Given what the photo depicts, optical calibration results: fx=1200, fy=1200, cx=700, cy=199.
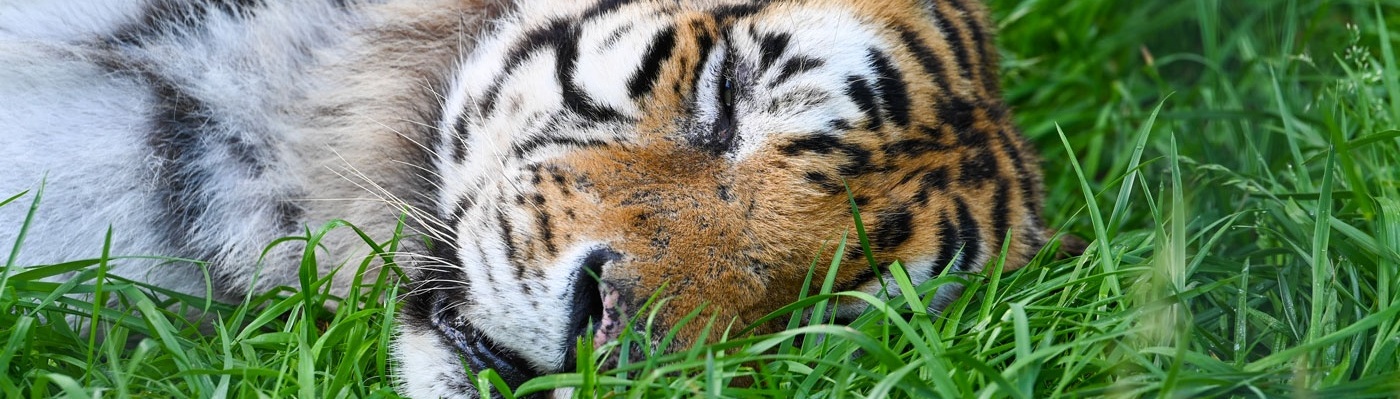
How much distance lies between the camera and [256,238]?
2936 mm

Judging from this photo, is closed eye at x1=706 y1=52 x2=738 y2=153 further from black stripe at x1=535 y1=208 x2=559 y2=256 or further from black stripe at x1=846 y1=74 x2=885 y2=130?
black stripe at x1=535 y1=208 x2=559 y2=256

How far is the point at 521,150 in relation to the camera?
2.65 metres

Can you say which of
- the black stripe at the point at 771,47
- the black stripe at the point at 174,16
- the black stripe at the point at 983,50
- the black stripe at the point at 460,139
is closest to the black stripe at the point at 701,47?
the black stripe at the point at 771,47

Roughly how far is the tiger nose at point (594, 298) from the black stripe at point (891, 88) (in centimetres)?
77

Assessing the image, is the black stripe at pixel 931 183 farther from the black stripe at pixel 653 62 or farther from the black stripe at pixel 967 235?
the black stripe at pixel 653 62

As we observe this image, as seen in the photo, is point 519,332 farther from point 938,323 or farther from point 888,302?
point 938,323

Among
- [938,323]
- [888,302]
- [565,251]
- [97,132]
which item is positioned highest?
[97,132]

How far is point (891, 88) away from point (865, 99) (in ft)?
0.29

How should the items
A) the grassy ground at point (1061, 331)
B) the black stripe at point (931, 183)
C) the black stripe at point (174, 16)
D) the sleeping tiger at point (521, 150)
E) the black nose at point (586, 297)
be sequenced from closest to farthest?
the grassy ground at point (1061, 331) < the black nose at point (586, 297) < the sleeping tiger at point (521, 150) < the black stripe at point (931, 183) < the black stripe at point (174, 16)

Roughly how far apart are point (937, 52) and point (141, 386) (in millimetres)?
1906

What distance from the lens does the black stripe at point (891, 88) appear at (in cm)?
270

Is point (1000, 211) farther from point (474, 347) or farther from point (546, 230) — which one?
point (474, 347)

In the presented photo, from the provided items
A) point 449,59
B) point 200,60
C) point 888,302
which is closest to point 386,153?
point 449,59

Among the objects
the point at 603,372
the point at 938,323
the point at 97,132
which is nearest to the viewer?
the point at 603,372
